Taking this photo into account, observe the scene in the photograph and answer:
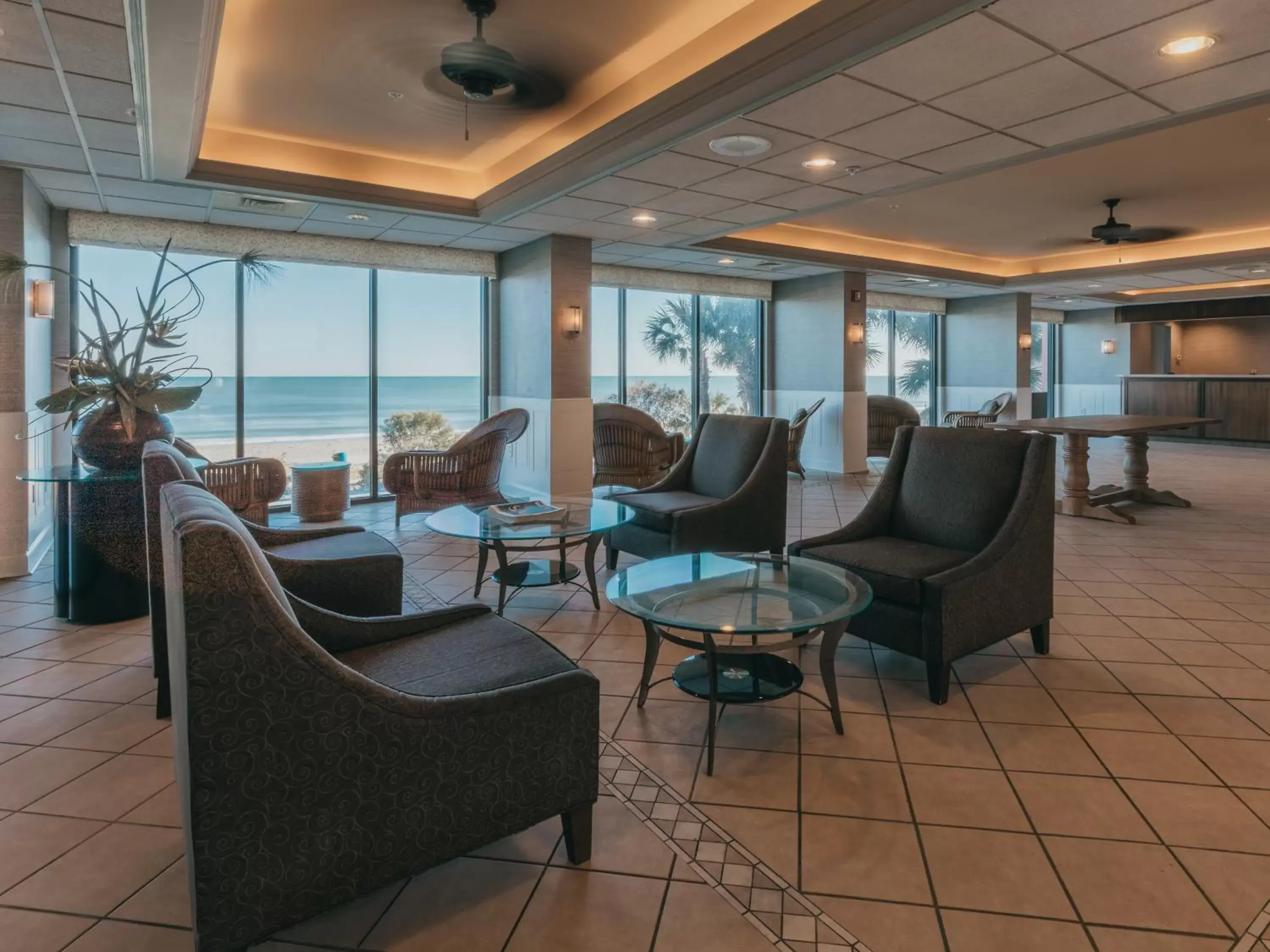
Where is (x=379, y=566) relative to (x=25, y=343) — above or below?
below

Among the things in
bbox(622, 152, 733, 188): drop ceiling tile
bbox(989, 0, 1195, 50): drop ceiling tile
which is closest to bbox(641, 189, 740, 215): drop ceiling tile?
bbox(622, 152, 733, 188): drop ceiling tile

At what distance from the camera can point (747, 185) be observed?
517 cm

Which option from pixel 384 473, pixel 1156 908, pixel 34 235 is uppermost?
pixel 34 235

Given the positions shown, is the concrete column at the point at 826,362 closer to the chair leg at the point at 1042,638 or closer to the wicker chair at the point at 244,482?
the chair leg at the point at 1042,638

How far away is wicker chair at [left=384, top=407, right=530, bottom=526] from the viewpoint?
550 cm

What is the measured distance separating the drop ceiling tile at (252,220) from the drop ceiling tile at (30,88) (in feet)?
6.84

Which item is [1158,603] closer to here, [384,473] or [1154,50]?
[1154,50]

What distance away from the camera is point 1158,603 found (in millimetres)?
3980

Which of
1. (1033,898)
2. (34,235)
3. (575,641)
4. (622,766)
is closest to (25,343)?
(34,235)

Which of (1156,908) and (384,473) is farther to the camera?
(384,473)

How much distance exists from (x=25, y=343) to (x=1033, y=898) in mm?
5770

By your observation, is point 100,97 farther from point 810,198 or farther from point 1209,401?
point 1209,401

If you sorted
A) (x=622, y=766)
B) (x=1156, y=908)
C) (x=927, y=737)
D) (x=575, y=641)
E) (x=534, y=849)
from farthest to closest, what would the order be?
(x=575, y=641), (x=927, y=737), (x=622, y=766), (x=534, y=849), (x=1156, y=908)

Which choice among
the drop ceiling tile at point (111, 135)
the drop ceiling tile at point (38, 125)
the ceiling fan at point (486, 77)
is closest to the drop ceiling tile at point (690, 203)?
the ceiling fan at point (486, 77)
